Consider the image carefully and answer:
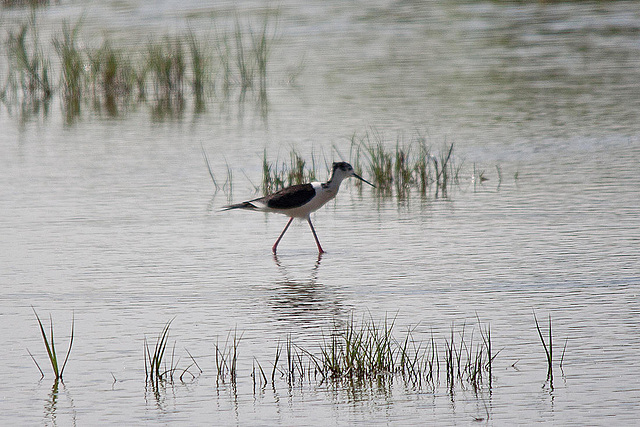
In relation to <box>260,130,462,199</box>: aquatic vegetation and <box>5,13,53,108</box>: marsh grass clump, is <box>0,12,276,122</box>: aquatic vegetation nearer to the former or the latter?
<box>5,13,53,108</box>: marsh grass clump

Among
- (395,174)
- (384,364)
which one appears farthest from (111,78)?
(384,364)

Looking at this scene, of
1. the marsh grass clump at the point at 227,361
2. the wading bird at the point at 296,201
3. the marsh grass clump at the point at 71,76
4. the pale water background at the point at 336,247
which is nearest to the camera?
the pale water background at the point at 336,247

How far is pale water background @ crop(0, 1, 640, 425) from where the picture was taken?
6098 mm

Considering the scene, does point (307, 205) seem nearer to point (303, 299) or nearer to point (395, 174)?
point (303, 299)

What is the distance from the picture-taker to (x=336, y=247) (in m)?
9.93

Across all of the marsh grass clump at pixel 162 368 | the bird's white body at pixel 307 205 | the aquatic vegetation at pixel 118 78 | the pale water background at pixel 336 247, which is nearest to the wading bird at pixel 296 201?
the bird's white body at pixel 307 205

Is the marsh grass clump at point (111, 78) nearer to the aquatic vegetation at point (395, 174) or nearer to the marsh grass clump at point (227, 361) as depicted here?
the aquatic vegetation at point (395, 174)

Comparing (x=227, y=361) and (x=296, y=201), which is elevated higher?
(x=296, y=201)

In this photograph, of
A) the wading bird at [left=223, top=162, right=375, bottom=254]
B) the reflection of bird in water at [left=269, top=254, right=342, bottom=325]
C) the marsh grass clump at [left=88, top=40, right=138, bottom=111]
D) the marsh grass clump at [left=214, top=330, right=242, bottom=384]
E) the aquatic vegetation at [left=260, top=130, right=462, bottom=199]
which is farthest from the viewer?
the marsh grass clump at [left=88, top=40, right=138, bottom=111]

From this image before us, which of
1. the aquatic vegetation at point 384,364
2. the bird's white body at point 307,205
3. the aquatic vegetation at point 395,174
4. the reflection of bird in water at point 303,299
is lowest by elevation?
the aquatic vegetation at point 384,364

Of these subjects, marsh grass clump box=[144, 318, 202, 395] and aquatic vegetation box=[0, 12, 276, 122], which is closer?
marsh grass clump box=[144, 318, 202, 395]

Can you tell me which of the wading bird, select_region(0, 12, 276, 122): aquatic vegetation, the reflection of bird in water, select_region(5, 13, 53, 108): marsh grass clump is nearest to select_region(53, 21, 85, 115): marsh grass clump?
select_region(0, 12, 276, 122): aquatic vegetation

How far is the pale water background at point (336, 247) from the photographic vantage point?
6.10m

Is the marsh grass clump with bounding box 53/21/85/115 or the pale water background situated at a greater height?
the marsh grass clump with bounding box 53/21/85/115
